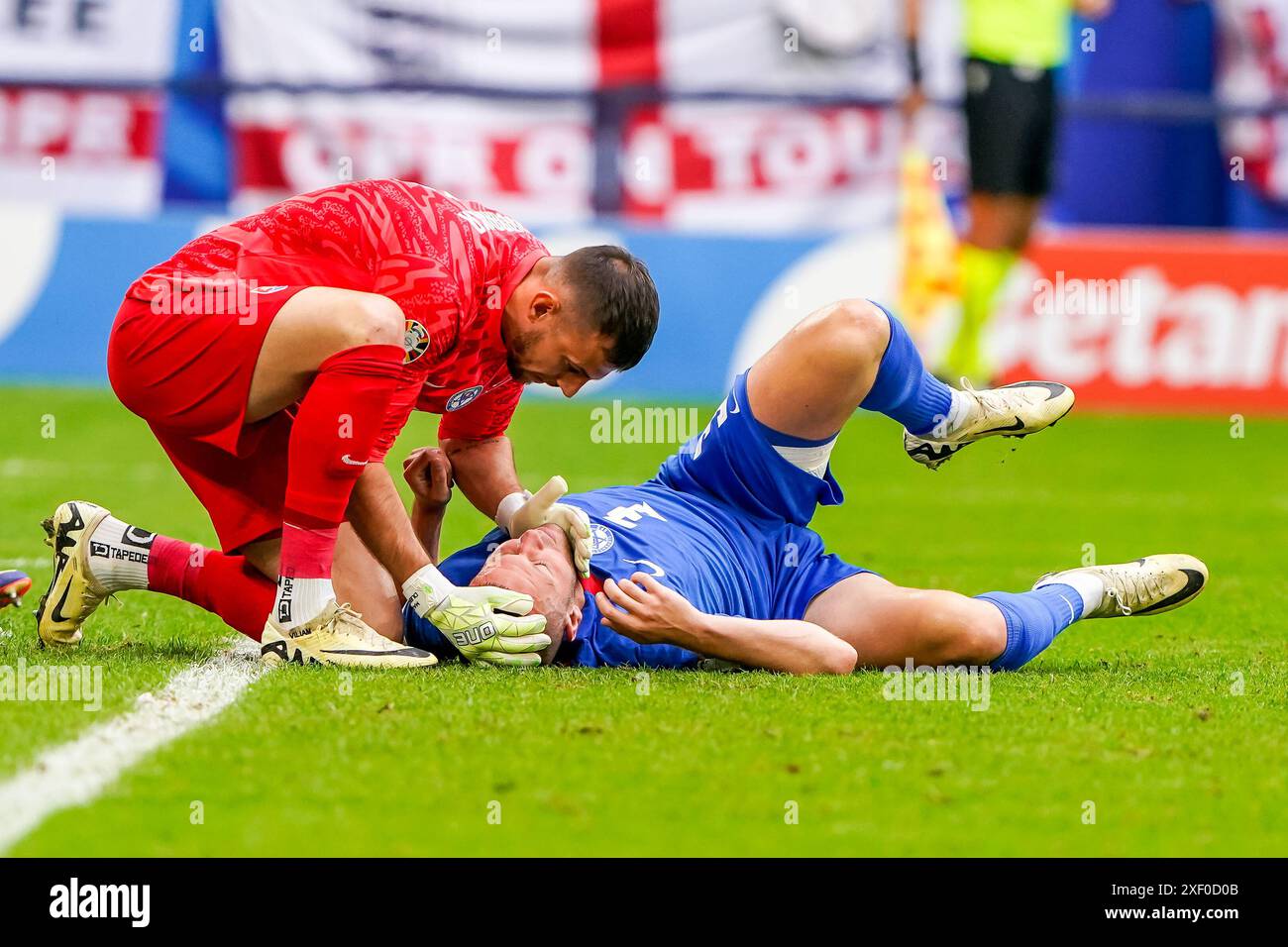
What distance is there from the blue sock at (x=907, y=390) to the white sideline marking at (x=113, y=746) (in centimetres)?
174

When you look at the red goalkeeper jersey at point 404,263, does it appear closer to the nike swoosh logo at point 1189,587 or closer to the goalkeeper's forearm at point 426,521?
the goalkeeper's forearm at point 426,521

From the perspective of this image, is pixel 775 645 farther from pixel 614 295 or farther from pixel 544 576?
pixel 614 295

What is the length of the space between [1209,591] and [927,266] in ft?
22.1

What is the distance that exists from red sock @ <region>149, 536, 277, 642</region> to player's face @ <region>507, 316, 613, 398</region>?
0.89m

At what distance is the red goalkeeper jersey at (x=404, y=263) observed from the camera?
4.32 meters

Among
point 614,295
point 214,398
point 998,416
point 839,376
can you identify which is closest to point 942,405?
point 998,416

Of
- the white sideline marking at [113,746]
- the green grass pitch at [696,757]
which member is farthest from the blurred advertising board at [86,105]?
the white sideline marking at [113,746]

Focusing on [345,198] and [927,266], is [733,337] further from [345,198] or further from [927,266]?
[345,198]

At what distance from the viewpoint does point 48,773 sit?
3311 mm

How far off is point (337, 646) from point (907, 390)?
161 cm

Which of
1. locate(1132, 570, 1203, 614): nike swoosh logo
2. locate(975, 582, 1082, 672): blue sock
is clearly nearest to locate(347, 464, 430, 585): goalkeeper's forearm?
locate(975, 582, 1082, 672): blue sock

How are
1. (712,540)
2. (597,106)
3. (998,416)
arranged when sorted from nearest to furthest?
(712,540)
(998,416)
(597,106)

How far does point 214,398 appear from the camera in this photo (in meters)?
4.43

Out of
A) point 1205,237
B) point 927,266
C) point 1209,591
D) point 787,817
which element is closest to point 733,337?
point 927,266
